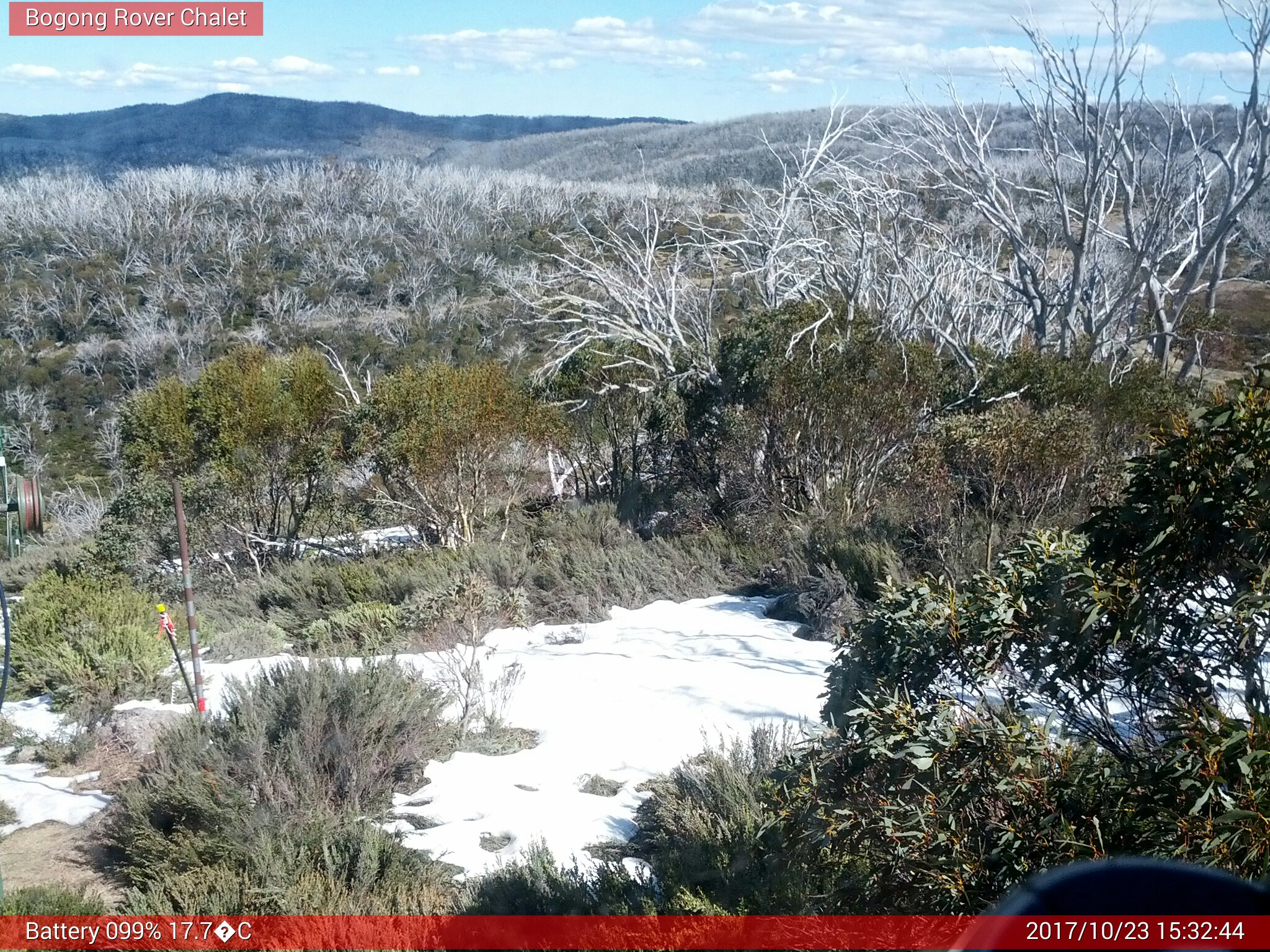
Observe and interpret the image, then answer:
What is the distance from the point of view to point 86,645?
7.52 m

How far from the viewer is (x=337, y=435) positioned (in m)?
12.5

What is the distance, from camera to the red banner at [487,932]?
318cm

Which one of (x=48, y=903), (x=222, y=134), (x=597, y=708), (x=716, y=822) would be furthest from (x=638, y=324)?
(x=222, y=134)

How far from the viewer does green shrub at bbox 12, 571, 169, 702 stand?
7176 mm

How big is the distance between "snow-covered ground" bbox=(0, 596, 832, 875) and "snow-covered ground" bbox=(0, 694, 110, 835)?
4 cm

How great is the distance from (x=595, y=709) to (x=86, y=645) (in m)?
3.91

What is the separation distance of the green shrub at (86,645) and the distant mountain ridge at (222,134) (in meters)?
71.6

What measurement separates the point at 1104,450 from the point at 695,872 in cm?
680

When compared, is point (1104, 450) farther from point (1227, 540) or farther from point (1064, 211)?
point (1227, 540)

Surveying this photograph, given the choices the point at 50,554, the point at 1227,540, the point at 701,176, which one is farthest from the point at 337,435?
the point at 701,176

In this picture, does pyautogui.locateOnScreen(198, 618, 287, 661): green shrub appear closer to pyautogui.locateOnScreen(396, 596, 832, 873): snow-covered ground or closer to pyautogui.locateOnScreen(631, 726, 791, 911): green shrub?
pyautogui.locateOnScreen(396, 596, 832, 873): snow-covered ground

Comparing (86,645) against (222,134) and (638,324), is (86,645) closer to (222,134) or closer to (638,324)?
(638,324)

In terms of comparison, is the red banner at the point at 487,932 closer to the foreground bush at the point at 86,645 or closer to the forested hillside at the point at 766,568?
the forested hillside at the point at 766,568

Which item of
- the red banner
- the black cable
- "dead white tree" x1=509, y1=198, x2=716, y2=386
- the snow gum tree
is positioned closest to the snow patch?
the red banner
